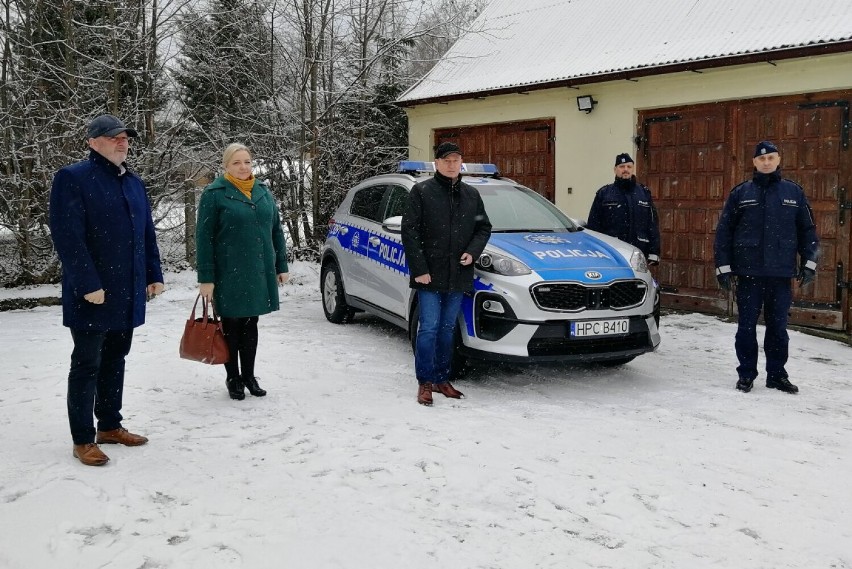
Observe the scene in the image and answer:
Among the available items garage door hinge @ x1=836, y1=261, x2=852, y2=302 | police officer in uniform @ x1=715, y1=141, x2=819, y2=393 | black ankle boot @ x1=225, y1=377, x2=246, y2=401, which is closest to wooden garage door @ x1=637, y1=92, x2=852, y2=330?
garage door hinge @ x1=836, y1=261, x2=852, y2=302

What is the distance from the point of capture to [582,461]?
420 centimetres

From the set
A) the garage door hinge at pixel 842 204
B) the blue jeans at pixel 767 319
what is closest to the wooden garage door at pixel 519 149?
the garage door hinge at pixel 842 204

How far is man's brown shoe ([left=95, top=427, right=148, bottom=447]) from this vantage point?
432cm

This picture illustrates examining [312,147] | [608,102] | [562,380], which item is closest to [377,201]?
[562,380]

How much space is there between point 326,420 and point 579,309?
78.5 inches

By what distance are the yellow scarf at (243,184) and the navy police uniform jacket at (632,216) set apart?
149 inches

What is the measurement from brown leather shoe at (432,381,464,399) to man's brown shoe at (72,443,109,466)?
7.63 feet

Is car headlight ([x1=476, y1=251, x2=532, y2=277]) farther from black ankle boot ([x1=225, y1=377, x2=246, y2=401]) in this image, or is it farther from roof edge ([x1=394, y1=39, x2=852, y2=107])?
roof edge ([x1=394, y1=39, x2=852, y2=107])

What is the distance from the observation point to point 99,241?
396cm

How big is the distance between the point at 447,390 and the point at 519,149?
280 inches

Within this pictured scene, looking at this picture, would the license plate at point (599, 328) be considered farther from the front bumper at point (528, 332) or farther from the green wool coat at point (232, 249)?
the green wool coat at point (232, 249)

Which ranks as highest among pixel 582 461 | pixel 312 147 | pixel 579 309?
pixel 312 147

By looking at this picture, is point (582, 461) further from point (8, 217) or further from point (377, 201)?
point (8, 217)

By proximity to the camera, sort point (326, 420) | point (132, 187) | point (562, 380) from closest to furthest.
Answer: point (132, 187) < point (326, 420) < point (562, 380)
